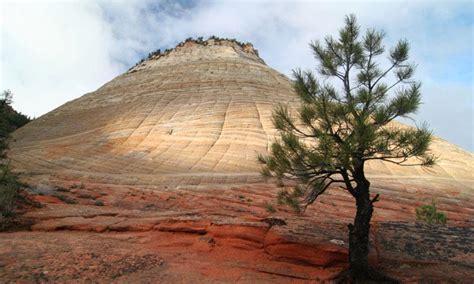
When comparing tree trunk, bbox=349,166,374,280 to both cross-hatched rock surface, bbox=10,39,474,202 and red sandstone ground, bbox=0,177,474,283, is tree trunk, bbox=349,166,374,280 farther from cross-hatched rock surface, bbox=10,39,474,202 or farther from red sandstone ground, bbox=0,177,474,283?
cross-hatched rock surface, bbox=10,39,474,202

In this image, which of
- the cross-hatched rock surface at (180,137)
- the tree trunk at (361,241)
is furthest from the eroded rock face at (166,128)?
the tree trunk at (361,241)

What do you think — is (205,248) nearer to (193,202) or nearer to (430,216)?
(193,202)

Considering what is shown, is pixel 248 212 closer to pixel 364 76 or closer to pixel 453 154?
pixel 364 76

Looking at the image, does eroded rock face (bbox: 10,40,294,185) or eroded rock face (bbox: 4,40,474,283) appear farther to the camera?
eroded rock face (bbox: 10,40,294,185)

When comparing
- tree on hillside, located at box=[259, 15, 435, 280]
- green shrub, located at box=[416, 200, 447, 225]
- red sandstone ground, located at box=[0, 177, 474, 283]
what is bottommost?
red sandstone ground, located at box=[0, 177, 474, 283]

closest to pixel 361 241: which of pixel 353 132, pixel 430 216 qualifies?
pixel 353 132

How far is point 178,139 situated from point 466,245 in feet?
46.7

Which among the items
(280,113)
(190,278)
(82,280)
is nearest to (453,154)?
(280,113)

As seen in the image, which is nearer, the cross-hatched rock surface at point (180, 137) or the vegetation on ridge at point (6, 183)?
the vegetation on ridge at point (6, 183)

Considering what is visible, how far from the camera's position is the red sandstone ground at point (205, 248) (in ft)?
19.1

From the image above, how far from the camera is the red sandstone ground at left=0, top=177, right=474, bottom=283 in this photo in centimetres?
581

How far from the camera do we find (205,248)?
716 cm

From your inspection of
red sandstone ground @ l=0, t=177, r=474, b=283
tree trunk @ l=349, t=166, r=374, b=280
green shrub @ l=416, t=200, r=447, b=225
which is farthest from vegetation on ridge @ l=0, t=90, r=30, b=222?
green shrub @ l=416, t=200, r=447, b=225

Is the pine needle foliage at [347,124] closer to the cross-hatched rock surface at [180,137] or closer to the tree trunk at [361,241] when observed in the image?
the tree trunk at [361,241]
